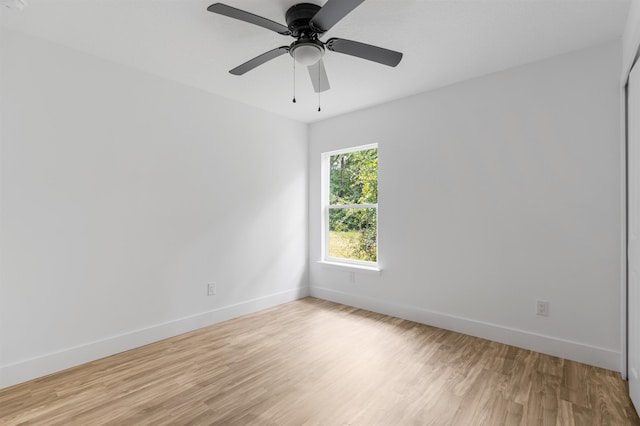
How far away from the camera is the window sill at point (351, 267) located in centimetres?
381

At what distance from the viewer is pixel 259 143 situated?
3.91 meters

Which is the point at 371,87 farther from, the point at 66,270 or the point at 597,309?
the point at 66,270

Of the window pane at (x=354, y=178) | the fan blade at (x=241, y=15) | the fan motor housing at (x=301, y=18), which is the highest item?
the fan motor housing at (x=301, y=18)

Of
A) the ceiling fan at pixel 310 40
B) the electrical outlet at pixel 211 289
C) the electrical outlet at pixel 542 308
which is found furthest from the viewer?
the electrical outlet at pixel 211 289

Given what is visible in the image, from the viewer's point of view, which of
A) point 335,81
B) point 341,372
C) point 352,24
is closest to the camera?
point 352,24

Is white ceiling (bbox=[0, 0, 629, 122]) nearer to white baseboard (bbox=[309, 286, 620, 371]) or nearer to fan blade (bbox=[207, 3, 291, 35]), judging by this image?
fan blade (bbox=[207, 3, 291, 35])

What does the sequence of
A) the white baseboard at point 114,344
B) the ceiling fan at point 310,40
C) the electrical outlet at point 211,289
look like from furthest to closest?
the electrical outlet at point 211,289 → the white baseboard at point 114,344 → the ceiling fan at point 310,40

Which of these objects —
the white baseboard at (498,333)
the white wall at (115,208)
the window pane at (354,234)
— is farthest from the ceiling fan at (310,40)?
the white baseboard at (498,333)

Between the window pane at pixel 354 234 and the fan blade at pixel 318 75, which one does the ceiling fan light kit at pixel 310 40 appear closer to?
the fan blade at pixel 318 75

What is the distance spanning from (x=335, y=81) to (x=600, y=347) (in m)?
3.16

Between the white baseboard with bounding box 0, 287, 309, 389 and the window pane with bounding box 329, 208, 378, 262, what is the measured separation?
1172 mm

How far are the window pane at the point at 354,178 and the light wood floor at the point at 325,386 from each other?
178 centimetres

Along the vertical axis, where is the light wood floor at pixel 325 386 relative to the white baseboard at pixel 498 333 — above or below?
below

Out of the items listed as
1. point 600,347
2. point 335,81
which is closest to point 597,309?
point 600,347
